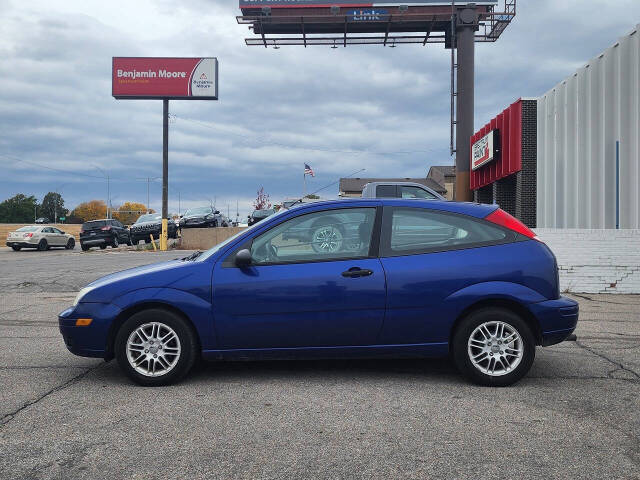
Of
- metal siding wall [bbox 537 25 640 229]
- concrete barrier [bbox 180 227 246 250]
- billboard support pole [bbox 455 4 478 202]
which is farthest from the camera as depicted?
billboard support pole [bbox 455 4 478 202]

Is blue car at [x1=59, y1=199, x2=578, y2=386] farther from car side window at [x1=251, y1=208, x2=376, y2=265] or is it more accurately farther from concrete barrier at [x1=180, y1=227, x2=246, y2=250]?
concrete barrier at [x1=180, y1=227, x2=246, y2=250]

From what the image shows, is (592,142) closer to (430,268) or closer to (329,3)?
(430,268)

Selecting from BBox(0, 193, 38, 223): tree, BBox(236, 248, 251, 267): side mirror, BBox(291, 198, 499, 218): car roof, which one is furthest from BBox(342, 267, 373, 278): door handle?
BBox(0, 193, 38, 223): tree

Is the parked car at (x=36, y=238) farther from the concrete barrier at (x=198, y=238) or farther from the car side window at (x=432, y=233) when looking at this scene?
the car side window at (x=432, y=233)

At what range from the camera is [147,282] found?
498 centimetres

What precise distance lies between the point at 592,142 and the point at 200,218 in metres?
22.1

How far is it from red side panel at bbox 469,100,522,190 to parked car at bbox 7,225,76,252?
23.3 meters

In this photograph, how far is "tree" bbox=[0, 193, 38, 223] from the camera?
13700 centimetres

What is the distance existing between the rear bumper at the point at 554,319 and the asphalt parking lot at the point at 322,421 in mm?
411

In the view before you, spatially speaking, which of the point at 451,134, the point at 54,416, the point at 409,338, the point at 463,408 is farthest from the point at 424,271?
the point at 451,134

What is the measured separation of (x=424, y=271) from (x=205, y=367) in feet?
7.41

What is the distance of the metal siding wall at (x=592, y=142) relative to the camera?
47.1 feet

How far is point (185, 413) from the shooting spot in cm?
428

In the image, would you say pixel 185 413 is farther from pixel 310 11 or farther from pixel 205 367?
pixel 310 11
